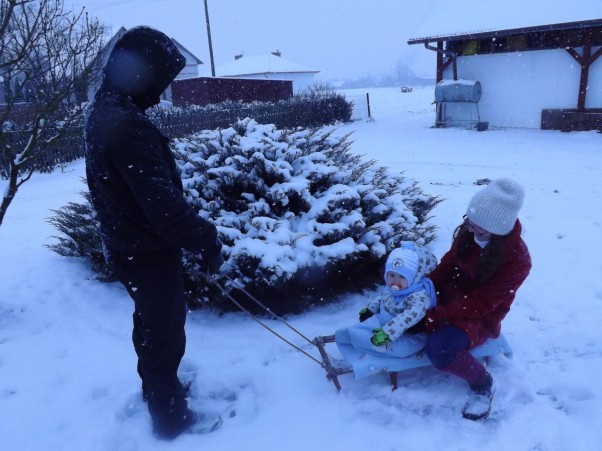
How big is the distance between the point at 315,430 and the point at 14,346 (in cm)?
253

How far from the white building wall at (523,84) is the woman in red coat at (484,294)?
46.4ft

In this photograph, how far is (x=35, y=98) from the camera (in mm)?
4219

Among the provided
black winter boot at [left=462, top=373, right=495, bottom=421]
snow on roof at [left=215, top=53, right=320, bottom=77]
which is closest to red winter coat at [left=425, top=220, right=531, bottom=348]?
black winter boot at [left=462, top=373, right=495, bottom=421]

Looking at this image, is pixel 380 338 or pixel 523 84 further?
pixel 523 84

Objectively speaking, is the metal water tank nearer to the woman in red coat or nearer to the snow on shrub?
the snow on shrub

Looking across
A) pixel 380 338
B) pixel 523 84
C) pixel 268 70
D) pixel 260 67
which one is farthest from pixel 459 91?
pixel 260 67

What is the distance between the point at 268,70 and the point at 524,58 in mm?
30972

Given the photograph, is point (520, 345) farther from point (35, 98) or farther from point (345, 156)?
point (35, 98)

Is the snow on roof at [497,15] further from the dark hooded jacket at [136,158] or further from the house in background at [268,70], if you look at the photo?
the house in background at [268,70]

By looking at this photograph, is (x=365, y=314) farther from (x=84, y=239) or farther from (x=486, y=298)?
(x=84, y=239)

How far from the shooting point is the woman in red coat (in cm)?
259

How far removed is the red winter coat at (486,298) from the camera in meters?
2.65

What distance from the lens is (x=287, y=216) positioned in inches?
156

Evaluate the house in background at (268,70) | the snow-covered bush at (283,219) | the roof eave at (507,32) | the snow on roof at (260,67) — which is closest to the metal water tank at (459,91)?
the roof eave at (507,32)
